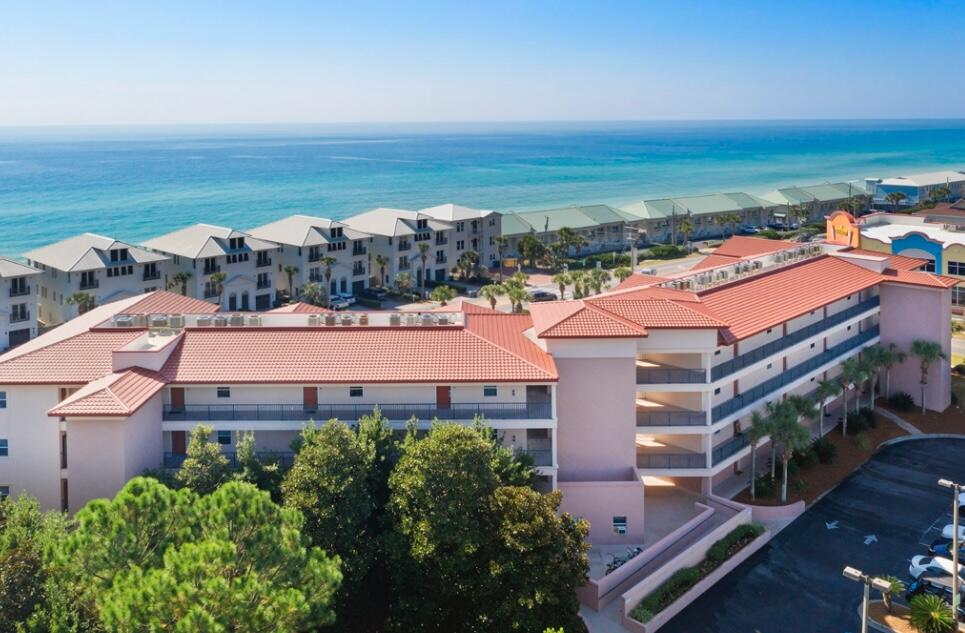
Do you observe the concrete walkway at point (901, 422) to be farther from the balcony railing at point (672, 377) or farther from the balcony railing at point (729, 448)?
the balcony railing at point (672, 377)

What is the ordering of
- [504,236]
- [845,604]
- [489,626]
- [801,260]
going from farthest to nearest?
[504,236] < [801,260] < [845,604] < [489,626]

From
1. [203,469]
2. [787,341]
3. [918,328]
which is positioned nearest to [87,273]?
[203,469]

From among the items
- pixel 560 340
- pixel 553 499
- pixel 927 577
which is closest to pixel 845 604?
pixel 927 577

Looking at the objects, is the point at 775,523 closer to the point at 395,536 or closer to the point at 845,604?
the point at 845,604

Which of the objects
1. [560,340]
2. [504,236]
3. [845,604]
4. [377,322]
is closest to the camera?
[845,604]

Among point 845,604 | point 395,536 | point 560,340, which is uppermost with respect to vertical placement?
point 560,340

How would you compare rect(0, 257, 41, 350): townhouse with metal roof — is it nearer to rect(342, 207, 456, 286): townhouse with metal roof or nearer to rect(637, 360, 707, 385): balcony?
rect(342, 207, 456, 286): townhouse with metal roof
